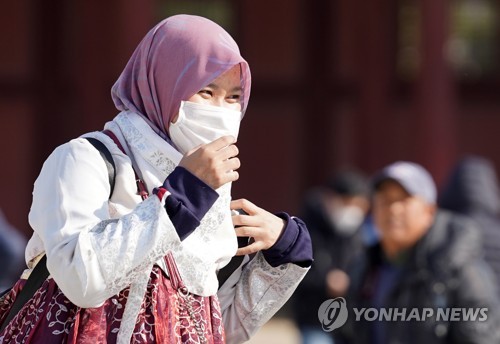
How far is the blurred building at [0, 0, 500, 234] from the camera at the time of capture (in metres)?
15.3

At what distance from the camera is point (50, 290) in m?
2.95

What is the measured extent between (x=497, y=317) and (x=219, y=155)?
2.84 metres

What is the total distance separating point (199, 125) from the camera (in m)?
3.01

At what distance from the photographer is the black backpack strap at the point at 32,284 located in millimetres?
3006

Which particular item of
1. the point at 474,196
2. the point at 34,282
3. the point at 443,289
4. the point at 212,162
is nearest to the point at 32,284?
the point at 34,282

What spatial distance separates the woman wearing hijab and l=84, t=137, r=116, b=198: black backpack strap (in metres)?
0.01

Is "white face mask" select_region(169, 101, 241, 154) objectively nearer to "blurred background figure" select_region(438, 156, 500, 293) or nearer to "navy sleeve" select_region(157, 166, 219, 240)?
"navy sleeve" select_region(157, 166, 219, 240)

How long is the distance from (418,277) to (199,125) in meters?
2.81

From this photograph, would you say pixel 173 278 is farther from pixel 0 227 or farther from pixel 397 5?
pixel 397 5

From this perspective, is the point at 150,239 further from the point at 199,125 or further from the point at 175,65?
the point at 175,65

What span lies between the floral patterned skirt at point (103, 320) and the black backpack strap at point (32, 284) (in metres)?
0.02

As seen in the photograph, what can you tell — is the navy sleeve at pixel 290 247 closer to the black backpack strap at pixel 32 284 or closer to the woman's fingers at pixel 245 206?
the woman's fingers at pixel 245 206

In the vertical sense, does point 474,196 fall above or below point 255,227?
below

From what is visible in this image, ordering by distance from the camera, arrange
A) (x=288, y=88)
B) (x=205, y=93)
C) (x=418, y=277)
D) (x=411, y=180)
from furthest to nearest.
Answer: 1. (x=288, y=88)
2. (x=411, y=180)
3. (x=418, y=277)
4. (x=205, y=93)
